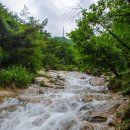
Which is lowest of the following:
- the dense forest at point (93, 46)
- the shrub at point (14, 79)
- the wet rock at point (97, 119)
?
the wet rock at point (97, 119)

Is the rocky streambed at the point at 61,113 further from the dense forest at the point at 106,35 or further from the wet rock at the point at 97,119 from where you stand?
the dense forest at the point at 106,35

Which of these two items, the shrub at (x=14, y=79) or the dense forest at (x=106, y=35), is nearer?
the dense forest at (x=106, y=35)

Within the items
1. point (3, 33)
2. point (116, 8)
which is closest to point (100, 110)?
point (116, 8)

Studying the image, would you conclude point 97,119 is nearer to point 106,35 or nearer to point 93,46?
point 106,35

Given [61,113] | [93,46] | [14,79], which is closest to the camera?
[61,113]

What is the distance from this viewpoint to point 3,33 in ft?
75.0

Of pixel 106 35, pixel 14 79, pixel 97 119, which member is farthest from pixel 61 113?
pixel 14 79

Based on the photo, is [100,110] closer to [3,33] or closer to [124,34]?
[124,34]

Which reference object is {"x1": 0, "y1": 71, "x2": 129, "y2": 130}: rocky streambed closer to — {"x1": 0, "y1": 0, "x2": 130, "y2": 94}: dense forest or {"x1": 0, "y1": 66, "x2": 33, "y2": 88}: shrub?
{"x1": 0, "y1": 0, "x2": 130, "y2": 94}: dense forest

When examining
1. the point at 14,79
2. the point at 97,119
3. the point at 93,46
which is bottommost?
the point at 97,119

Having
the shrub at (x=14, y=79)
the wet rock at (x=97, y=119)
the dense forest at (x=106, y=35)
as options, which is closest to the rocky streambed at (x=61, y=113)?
the wet rock at (x=97, y=119)

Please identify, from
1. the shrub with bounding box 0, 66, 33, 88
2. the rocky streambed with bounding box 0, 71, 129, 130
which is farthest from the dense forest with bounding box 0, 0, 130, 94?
the rocky streambed with bounding box 0, 71, 129, 130

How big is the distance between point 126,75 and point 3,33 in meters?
14.4

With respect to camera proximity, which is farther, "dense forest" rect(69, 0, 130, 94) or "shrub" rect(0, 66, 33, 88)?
"shrub" rect(0, 66, 33, 88)
